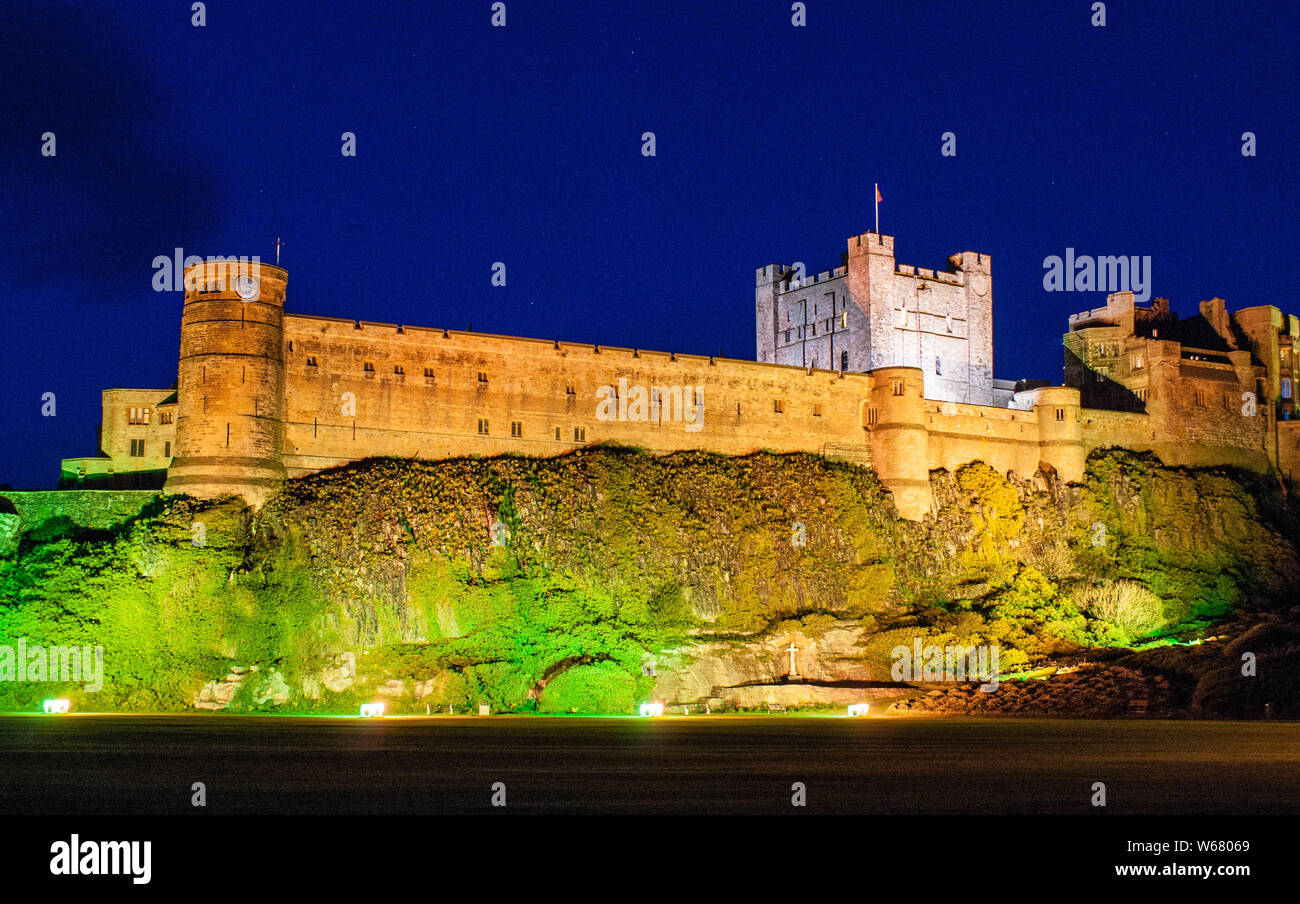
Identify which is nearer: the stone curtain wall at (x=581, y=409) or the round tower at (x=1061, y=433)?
the stone curtain wall at (x=581, y=409)

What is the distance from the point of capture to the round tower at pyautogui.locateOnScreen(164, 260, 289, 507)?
48.6m

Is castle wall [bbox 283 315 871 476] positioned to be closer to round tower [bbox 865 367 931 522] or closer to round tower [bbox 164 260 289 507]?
round tower [bbox 865 367 931 522]

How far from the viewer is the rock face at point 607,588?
45938mm

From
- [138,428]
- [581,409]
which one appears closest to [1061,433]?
[581,409]

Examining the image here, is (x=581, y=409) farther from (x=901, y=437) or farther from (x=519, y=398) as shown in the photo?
(x=901, y=437)

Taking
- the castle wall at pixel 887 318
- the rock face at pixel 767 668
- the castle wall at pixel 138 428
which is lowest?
the rock face at pixel 767 668

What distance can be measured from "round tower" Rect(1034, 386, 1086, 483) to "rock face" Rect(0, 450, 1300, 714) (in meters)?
0.92

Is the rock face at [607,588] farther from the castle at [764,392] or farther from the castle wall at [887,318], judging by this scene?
the castle wall at [887,318]

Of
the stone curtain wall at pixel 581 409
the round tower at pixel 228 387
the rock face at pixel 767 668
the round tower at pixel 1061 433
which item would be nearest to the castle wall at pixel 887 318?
the round tower at pixel 1061 433

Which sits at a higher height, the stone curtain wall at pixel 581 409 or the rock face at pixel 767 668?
the stone curtain wall at pixel 581 409

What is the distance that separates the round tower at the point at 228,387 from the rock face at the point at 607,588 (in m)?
1.07
